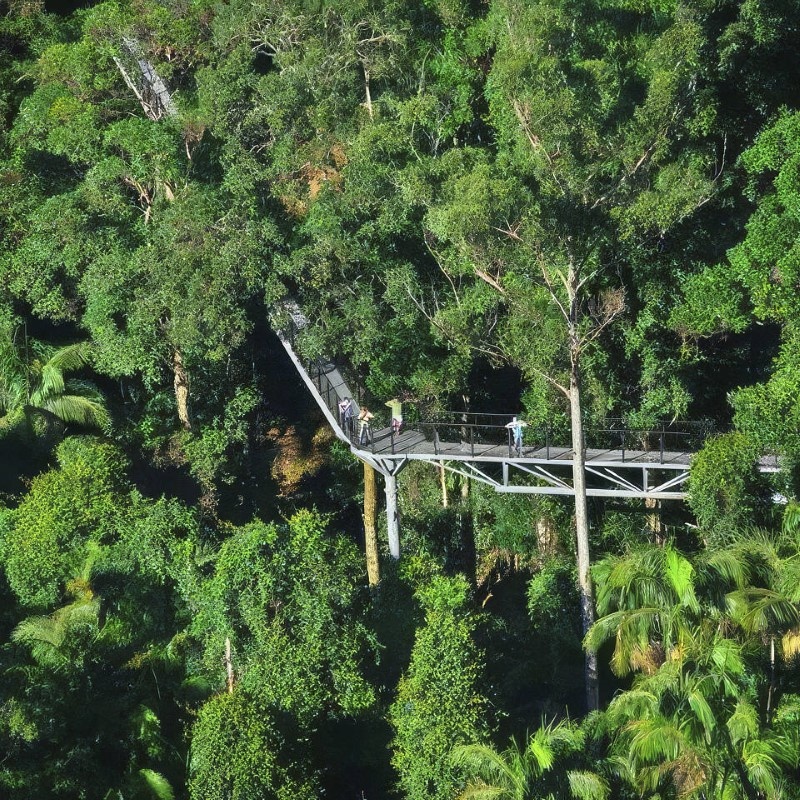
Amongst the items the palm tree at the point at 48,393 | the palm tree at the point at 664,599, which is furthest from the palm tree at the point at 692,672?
the palm tree at the point at 48,393

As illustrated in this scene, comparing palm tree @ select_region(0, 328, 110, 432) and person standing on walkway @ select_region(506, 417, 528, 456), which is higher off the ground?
palm tree @ select_region(0, 328, 110, 432)

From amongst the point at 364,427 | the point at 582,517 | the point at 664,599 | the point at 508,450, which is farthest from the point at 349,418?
the point at 664,599

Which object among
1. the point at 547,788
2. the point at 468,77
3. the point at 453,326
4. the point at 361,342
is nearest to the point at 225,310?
the point at 361,342

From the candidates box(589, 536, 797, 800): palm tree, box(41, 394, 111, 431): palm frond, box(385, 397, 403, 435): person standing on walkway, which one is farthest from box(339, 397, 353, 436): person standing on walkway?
box(589, 536, 797, 800): palm tree

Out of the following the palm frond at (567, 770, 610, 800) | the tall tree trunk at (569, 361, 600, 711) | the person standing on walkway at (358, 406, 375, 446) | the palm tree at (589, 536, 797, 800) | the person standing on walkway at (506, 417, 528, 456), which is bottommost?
the palm frond at (567, 770, 610, 800)

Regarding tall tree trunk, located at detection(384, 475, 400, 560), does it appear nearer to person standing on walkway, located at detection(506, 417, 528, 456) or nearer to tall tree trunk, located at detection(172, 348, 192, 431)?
person standing on walkway, located at detection(506, 417, 528, 456)

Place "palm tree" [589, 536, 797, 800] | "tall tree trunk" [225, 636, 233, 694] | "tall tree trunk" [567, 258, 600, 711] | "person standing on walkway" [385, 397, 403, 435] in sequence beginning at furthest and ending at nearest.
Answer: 1. "person standing on walkway" [385, 397, 403, 435]
2. "tall tree trunk" [567, 258, 600, 711]
3. "tall tree trunk" [225, 636, 233, 694]
4. "palm tree" [589, 536, 797, 800]

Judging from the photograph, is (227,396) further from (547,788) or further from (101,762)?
(547,788)
